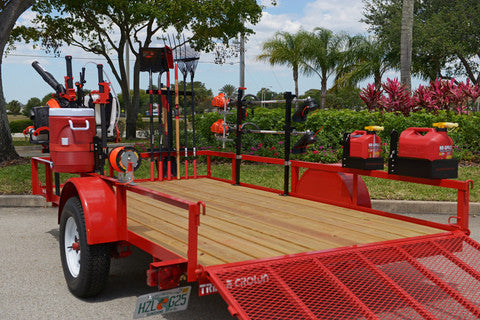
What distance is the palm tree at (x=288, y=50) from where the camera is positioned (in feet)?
Result: 104

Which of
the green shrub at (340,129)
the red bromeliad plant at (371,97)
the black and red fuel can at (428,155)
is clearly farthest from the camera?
the red bromeliad plant at (371,97)

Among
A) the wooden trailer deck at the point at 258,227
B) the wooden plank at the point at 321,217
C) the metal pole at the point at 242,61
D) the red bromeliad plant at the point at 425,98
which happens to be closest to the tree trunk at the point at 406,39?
the red bromeliad plant at the point at 425,98

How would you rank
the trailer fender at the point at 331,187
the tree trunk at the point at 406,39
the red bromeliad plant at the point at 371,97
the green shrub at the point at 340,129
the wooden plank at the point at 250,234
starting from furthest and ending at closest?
the tree trunk at the point at 406,39 → the red bromeliad plant at the point at 371,97 → the green shrub at the point at 340,129 → the trailer fender at the point at 331,187 → the wooden plank at the point at 250,234

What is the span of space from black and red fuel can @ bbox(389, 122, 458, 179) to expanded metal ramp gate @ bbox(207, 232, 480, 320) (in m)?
0.62

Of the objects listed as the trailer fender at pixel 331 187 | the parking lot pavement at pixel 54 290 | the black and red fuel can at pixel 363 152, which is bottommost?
the parking lot pavement at pixel 54 290

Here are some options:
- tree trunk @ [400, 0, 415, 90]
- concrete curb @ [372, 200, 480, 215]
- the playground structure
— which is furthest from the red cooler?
tree trunk @ [400, 0, 415, 90]

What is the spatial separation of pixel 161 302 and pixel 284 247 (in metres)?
1.04

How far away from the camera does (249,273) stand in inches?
114

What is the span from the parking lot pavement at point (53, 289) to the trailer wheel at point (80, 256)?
0.59ft

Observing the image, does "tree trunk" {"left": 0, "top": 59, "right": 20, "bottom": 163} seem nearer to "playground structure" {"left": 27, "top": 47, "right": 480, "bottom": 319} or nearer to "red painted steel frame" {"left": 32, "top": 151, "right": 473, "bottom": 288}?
"playground structure" {"left": 27, "top": 47, "right": 480, "bottom": 319}

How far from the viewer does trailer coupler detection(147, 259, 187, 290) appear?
9.55 feet

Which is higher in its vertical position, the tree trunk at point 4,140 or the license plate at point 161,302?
the tree trunk at point 4,140

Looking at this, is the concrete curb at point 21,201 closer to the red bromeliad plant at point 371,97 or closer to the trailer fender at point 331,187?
the trailer fender at point 331,187

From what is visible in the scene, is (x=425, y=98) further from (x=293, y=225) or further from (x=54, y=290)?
(x=54, y=290)
